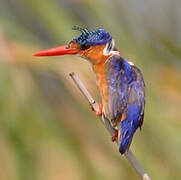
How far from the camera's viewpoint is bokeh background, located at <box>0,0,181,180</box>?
7.80 feet

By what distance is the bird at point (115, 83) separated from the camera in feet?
5.73

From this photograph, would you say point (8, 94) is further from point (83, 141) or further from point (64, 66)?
point (83, 141)

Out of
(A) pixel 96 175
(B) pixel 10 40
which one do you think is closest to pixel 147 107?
(A) pixel 96 175

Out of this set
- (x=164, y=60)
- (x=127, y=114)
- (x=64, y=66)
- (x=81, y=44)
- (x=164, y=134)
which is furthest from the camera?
(x=164, y=60)

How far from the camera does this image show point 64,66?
8.20ft

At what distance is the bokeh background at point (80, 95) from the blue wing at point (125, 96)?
22.1 inches

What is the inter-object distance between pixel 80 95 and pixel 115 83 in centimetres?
75

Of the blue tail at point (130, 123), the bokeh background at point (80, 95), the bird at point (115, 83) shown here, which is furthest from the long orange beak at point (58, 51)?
the bokeh background at point (80, 95)

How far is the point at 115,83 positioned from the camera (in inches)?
71.1

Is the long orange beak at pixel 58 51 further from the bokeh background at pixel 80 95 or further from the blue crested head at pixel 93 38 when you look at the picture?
the bokeh background at pixel 80 95

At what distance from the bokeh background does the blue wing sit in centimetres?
56

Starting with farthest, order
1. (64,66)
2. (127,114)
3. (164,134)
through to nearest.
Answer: (64,66) < (164,134) < (127,114)

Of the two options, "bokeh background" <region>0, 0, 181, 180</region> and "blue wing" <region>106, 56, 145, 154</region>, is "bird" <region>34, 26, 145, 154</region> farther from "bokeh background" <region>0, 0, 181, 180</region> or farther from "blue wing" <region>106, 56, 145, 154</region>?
"bokeh background" <region>0, 0, 181, 180</region>

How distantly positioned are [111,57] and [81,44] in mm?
118
